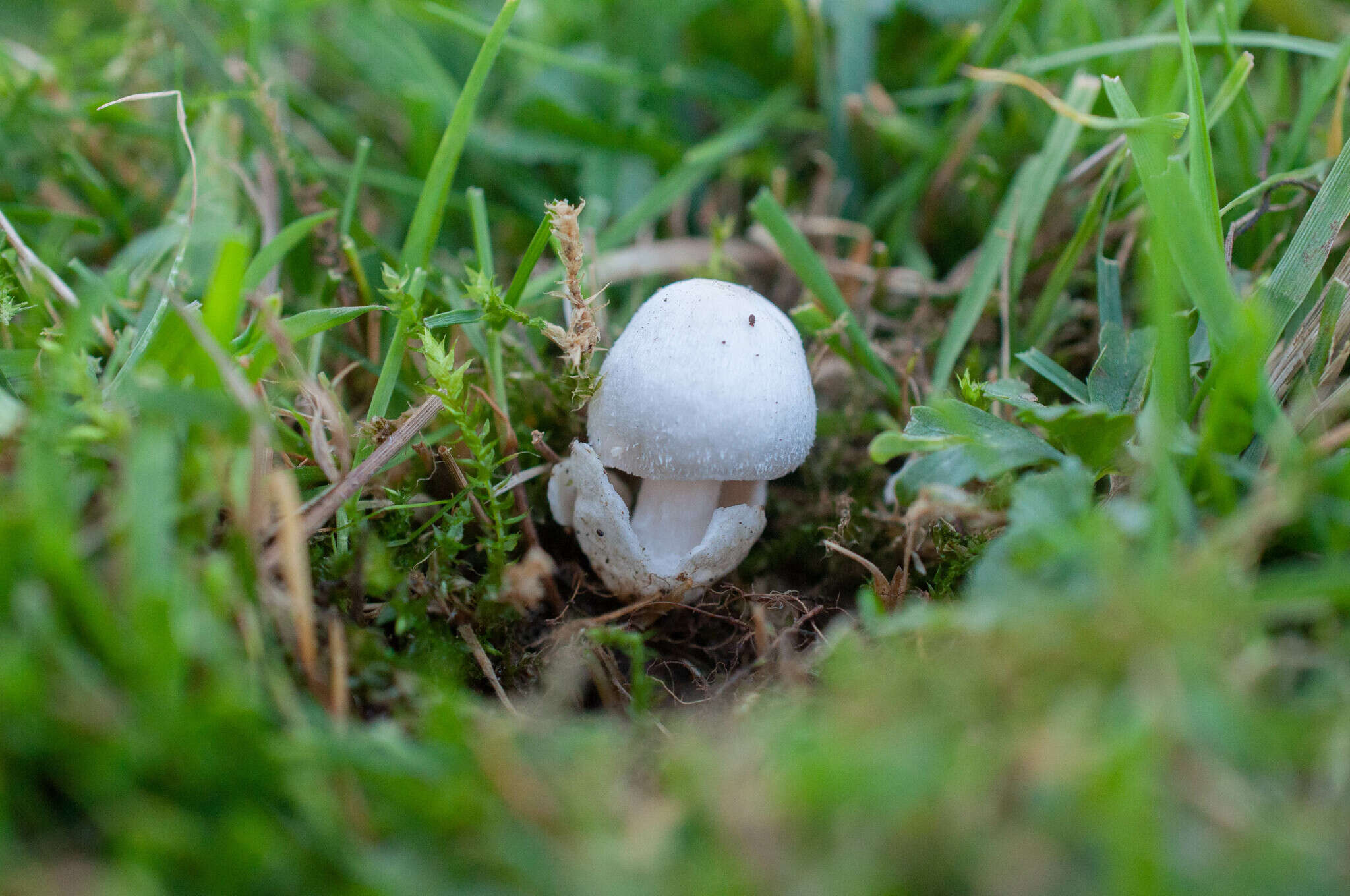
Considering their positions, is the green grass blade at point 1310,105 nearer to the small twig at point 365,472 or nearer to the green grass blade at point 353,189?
the small twig at point 365,472

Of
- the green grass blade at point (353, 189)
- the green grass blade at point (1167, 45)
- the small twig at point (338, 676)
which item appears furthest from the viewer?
the green grass blade at point (353, 189)

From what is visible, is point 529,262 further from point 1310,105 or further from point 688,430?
point 1310,105

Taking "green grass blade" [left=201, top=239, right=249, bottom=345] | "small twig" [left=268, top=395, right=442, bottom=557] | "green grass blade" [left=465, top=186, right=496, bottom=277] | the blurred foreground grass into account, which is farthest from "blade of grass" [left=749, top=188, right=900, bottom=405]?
"green grass blade" [left=201, top=239, right=249, bottom=345]

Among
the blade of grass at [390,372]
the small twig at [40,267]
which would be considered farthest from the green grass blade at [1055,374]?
the small twig at [40,267]

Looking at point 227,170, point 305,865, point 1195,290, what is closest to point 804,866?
point 305,865

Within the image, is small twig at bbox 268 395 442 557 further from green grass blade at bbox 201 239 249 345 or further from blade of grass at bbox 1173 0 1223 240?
blade of grass at bbox 1173 0 1223 240

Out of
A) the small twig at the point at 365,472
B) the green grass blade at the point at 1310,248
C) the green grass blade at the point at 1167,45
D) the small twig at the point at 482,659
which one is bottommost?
the small twig at the point at 482,659

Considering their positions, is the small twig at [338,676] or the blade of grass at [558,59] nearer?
the small twig at [338,676]

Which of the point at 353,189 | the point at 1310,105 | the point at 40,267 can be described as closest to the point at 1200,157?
the point at 1310,105
